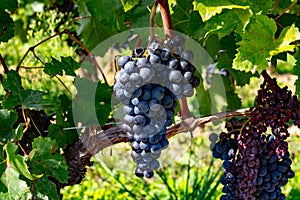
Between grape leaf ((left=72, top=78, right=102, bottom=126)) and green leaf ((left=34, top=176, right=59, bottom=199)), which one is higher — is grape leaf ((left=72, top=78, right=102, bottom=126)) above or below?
above

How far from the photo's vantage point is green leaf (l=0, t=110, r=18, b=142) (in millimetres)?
1321

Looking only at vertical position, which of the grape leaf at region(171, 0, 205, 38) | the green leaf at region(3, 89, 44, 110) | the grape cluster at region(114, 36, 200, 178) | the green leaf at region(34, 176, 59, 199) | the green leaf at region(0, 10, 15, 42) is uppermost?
the green leaf at region(0, 10, 15, 42)

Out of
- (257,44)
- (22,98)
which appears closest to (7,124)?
(22,98)

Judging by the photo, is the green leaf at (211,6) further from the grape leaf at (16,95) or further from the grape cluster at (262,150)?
the grape leaf at (16,95)

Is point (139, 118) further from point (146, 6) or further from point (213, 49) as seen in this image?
point (213, 49)

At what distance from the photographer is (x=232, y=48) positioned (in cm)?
141

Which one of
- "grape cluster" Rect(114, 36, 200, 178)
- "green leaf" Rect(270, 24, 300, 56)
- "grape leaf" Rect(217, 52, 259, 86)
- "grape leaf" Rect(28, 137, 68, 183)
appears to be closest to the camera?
"green leaf" Rect(270, 24, 300, 56)

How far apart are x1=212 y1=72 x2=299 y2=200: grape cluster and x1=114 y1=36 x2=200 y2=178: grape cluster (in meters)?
0.22

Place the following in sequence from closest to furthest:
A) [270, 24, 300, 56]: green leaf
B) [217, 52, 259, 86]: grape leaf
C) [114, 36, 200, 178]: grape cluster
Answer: [270, 24, 300, 56]: green leaf → [114, 36, 200, 178]: grape cluster → [217, 52, 259, 86]: grape leaf

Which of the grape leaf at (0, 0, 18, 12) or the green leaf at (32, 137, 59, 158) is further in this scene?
the grape leaf at (0, 0, 18, 12)

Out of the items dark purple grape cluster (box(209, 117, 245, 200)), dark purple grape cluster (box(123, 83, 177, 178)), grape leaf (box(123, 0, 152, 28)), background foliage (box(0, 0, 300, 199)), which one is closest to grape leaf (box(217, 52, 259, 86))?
background foliage (box(0, 0, 300, 199))

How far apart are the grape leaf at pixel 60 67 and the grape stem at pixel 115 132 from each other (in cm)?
17

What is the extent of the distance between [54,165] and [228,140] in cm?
41

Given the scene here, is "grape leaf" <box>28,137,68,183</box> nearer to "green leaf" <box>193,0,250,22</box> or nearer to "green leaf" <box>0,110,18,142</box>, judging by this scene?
"green leaf" <box>0,110,18,142</box>
